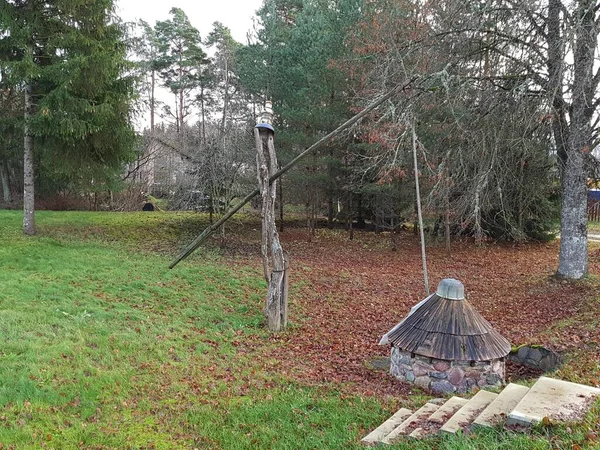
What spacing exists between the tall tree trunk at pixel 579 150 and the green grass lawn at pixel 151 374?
6810mm

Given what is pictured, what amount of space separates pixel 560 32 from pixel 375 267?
720 centimetres

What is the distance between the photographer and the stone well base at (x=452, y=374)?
521cm

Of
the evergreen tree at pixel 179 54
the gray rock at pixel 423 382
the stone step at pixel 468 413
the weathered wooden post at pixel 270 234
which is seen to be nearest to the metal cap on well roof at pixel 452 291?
the gray rock at pixel 423 382

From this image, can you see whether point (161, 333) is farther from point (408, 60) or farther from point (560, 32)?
point (560, 32)

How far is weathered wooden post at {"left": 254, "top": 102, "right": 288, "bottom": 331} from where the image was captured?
23.2 ft

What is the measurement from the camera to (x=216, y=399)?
184 inches

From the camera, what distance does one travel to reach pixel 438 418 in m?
3.65

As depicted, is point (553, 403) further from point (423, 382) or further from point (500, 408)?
point (423, 382)

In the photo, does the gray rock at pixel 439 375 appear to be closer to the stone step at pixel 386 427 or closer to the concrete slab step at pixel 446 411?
the concrete slab step at pixel 446 411

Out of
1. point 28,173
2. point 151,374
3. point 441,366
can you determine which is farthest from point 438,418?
point 28,173

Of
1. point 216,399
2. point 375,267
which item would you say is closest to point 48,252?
point 216,399

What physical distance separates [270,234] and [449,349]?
328 cm

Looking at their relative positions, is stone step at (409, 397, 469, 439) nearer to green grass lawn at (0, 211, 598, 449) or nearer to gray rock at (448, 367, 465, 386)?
green grass lawn at (0, 211, 598, 449)

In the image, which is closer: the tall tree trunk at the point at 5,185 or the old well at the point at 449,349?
the old well at the point at 449,349
